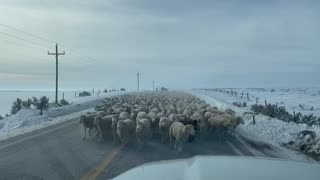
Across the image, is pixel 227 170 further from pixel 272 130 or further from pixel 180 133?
pixel 272 130

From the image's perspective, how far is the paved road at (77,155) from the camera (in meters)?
11.4

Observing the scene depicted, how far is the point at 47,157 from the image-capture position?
13719 mm

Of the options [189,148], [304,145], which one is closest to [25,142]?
[189,148]

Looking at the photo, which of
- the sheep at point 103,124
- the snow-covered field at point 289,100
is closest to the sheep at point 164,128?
the sheep at point 103,124

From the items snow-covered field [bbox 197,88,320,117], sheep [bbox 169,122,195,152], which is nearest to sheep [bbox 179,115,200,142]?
sheep [bbox 169,122,195,152]

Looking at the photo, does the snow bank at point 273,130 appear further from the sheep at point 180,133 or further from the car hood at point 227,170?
the car hood at point 227,170

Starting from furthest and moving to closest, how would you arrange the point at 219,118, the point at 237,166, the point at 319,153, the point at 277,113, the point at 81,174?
A: the point at 277,113 < the point at 219,118 < the point at 319,153 < the point at 81,174 < the point at 237,166

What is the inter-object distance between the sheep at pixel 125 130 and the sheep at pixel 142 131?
0.23 metres

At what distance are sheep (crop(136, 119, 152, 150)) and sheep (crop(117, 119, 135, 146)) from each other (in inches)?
9.1

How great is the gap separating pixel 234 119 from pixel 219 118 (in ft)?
2.73

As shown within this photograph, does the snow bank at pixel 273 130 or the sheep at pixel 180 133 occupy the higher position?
the sheep at pixel 180 133

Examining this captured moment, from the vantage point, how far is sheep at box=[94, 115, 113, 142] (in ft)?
56.5

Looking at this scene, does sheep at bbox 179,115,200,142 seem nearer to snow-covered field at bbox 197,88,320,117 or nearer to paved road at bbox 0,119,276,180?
paved road at bbox 0,119,276,180

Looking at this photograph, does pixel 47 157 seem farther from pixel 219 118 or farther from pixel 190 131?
pixel 219 118
